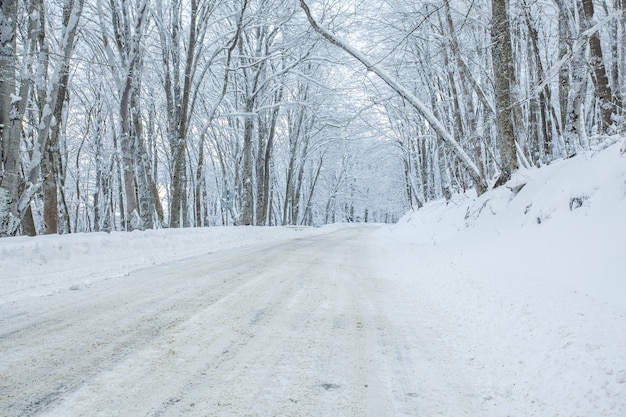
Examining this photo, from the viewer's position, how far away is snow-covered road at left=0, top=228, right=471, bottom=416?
1.95 metres

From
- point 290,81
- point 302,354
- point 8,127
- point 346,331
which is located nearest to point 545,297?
point 346,331

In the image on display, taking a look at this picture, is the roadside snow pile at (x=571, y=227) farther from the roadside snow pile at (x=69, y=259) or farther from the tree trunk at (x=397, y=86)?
the roadside snow pile at (x=69, y=259)

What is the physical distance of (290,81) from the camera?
23.4 meters

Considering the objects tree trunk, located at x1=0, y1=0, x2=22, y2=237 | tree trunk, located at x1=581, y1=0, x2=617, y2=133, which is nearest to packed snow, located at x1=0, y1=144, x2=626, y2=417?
tree trunk, located at x1=0, y1=0, x2=22, y2=237

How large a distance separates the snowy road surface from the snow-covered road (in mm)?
11

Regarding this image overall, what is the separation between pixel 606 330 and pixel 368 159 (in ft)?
145

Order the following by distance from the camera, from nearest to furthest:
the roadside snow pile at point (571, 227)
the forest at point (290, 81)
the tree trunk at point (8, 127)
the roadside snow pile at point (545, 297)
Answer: the roadside snow pile at point (545, 297) → the roadside snow pile at point (571, 227) → the tree trunk at point (8, 127) → the forest at point (290, 81)

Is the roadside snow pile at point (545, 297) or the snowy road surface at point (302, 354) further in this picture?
the roadside snow pile at point (545, 297)

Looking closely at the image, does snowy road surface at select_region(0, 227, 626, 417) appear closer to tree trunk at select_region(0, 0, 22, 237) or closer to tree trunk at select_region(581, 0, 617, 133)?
tree trunk at select_region(0, 0, 22, 237)

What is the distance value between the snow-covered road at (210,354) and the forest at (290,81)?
531 cm

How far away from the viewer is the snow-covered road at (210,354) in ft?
6.41

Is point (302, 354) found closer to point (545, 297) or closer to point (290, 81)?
point (545, 297)

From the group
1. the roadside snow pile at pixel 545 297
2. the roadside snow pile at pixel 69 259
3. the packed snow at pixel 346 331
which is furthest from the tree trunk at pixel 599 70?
the roadside snow pile at pixel 69 259

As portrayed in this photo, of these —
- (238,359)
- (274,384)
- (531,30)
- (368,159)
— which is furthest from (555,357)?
(368,159)
